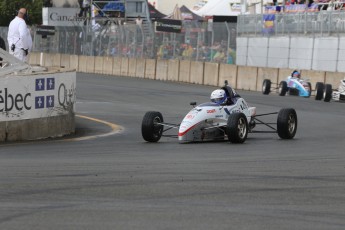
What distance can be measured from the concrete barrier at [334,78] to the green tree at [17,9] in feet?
149

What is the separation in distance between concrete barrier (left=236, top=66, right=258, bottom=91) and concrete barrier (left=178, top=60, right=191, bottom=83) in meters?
4.34

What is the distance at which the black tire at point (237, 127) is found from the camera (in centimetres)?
1562

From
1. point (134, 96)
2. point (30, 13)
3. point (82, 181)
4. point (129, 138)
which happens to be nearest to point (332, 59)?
point (134, 96)

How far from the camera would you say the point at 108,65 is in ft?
167

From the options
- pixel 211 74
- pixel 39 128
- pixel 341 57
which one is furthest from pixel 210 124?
pixel 211 74

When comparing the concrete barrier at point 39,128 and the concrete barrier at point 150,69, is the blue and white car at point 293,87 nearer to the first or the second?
the concrete barrier at point 150,69

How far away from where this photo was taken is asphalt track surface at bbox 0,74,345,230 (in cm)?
782

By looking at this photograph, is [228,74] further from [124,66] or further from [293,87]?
[124,66]

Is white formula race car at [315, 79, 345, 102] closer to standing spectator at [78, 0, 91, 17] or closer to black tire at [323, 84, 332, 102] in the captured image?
black tire at [323, 84, 332, 102]

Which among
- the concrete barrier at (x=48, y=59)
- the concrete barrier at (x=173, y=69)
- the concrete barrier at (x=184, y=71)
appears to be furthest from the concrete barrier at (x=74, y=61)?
the concrete barrier at (x=184, y=71)

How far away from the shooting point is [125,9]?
63594 mm

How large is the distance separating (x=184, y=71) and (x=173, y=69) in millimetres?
1122

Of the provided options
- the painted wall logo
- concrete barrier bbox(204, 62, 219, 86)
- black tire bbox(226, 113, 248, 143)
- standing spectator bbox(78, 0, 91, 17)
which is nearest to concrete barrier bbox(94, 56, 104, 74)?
concrete barrier bbox(204, 62, 219, 86)

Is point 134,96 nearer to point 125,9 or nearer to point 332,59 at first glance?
point 332,59
